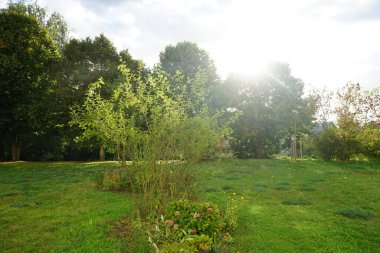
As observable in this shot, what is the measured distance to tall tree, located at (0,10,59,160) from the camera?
2184 centimetres

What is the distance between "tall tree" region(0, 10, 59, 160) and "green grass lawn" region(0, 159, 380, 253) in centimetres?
1130

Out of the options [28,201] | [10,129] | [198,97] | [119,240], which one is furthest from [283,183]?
[10,129]

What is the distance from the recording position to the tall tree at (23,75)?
860 inches

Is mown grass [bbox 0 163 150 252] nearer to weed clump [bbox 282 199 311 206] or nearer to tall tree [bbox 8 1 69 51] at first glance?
weed clump [bbox 282 199 311 206]

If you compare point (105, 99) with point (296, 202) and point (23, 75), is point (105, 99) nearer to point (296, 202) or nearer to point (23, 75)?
point (23, 75)

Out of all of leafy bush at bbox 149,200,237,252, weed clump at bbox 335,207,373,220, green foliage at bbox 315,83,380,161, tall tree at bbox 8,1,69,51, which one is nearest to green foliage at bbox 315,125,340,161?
green foliage at bbox 315,83,380,161

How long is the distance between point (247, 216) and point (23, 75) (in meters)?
21.0

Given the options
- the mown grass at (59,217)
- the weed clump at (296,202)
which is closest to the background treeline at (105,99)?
the mown grass at (59,217)

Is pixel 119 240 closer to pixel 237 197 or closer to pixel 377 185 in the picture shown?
pixel 237 197

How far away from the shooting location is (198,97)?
9.11 m

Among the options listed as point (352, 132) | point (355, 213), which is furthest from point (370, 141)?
point (355, 213)

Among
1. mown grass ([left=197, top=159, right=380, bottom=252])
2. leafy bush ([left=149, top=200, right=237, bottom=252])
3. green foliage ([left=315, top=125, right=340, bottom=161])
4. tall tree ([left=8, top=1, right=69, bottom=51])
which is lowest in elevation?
mown grass ([left=197, top=159, right=380, bottom=252])

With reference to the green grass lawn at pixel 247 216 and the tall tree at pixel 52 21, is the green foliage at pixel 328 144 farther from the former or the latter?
the tall tree at pixel 52 21

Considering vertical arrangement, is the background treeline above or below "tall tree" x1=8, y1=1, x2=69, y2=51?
below
